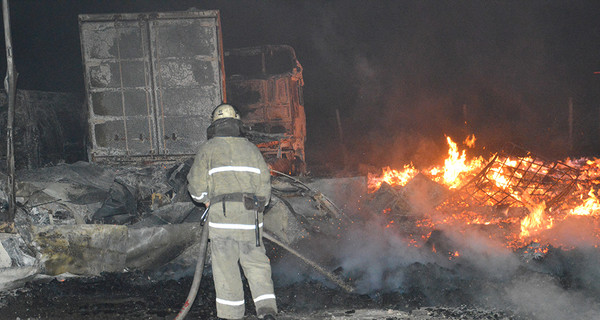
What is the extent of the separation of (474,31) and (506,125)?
3.92 metres

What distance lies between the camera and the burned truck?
23.6 feet

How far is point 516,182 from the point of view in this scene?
276 inches

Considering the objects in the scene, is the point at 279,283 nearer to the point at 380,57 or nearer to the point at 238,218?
the point at 238,218

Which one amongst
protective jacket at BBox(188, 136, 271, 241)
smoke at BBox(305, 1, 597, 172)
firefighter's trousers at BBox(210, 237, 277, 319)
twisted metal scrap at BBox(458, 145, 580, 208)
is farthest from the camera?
smoke at BBox(305, 1, 597, 172)

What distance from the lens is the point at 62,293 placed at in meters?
4.78

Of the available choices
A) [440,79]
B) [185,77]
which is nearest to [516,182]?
[185,77]

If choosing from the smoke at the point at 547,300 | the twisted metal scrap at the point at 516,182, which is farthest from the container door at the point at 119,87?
the smoke at the point at 547,300

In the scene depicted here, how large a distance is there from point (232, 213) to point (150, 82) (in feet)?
14.1

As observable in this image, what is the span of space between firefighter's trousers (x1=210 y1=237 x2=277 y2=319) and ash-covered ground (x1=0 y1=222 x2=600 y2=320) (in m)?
0.61

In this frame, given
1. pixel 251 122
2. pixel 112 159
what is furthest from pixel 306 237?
pixel 251 122

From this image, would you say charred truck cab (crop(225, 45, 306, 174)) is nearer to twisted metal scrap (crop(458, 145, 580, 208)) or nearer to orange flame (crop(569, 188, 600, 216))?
twisted metal scrap (crop(458, 145, 580, 208))

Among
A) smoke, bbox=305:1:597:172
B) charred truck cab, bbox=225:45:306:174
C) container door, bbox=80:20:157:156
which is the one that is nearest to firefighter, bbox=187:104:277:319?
container door, bbox=80:20:157:156

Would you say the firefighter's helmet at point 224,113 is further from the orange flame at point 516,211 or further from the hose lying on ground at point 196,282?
the orange flame at point 516,211

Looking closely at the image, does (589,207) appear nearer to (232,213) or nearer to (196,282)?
(232,213)
